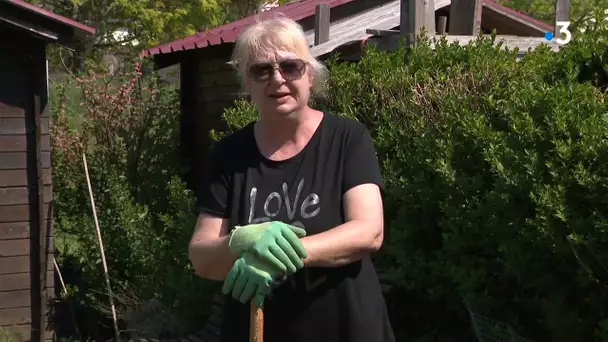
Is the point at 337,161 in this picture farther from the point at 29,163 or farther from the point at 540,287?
the point at 29,163

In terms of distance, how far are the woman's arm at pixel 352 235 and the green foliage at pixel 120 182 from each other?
439cm

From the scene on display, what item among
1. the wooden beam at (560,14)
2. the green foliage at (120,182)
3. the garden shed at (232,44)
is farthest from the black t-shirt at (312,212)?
the wooden beam at (560,14)

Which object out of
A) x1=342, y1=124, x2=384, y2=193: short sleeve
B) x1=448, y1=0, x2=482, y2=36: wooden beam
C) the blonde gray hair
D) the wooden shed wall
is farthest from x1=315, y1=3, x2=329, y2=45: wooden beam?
x1=342, y1=124, x2=384, y2=193: short sleeve

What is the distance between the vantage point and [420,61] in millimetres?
5293

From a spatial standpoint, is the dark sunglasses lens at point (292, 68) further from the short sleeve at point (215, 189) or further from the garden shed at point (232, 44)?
the garden shed at point (232, 44)

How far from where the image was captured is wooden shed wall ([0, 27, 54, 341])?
6867 mm

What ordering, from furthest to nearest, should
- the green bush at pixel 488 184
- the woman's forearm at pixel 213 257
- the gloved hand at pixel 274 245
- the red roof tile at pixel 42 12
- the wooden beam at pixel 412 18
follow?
the red roof tile at pixel 42 12
the wooden beam at pixel 412 18
the green bush at pixel 488 184
the woman's forearm at pixel 213 257
the gloved hand at pixel 274 245

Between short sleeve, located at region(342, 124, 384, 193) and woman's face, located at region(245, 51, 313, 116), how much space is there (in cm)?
19

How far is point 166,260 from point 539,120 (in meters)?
3.46

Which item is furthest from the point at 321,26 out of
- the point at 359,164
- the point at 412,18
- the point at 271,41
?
the point at 359,164

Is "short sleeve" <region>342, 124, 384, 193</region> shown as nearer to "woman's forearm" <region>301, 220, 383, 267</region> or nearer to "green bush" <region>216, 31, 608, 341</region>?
"woman's forearm" <region>301, 220, 383, 267</region>

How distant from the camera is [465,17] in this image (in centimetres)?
623

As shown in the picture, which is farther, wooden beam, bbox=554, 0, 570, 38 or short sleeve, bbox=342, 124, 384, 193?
wooden beam, bbox=554, 0, 570, 38

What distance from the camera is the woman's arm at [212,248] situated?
89.0 inches
